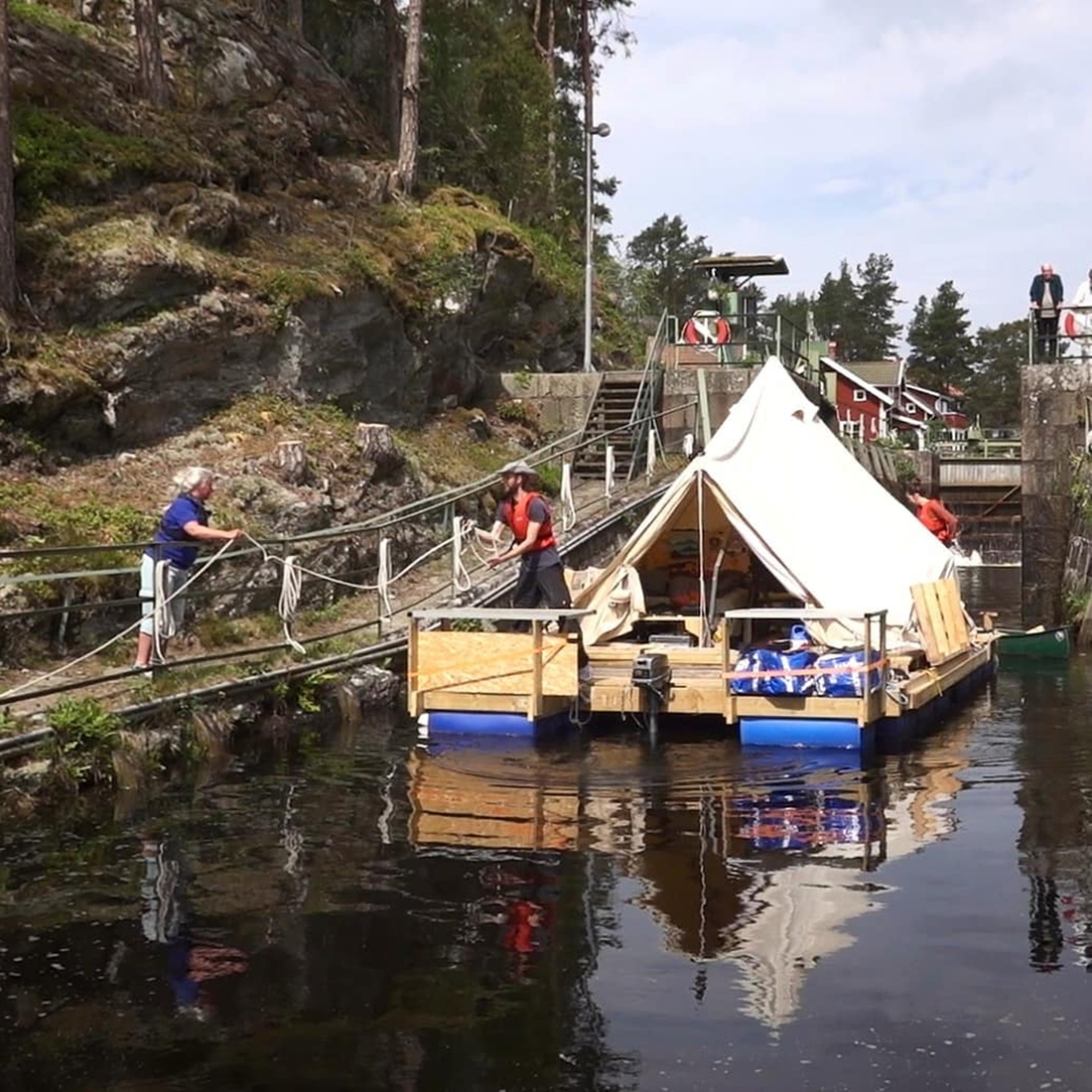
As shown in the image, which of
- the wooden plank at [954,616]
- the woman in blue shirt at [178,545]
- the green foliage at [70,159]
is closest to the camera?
the woman in blue shirt at [178,545]

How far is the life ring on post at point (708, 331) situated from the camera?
94.1ft

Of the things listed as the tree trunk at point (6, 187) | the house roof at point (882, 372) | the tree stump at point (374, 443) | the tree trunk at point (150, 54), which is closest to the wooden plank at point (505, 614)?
the tree stump at point (374, 443)

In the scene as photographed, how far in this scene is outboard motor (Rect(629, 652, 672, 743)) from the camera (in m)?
12.5

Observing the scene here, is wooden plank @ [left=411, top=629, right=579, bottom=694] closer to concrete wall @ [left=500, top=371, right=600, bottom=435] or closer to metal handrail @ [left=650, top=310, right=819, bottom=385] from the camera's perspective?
concrete wall @ [left=500, top=371, right=600, bottom=435]

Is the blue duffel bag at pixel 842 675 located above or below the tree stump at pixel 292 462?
below

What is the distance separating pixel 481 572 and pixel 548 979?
1158 cm

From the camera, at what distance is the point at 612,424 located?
2534 cm

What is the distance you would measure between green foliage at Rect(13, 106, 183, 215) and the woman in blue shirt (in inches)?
320

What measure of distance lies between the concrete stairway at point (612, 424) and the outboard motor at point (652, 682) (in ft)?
33.8

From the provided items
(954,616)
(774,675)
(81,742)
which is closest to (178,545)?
(81,742)

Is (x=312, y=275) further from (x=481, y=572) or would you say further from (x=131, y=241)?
(x=481, y=572)

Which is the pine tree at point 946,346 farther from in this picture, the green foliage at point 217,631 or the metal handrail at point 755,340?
the green foliage at point 217,631

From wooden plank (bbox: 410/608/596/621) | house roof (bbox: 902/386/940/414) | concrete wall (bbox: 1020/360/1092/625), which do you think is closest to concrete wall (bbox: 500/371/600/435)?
concrete wall (bbox: 1020/360/1092/625)

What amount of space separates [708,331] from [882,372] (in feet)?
207
